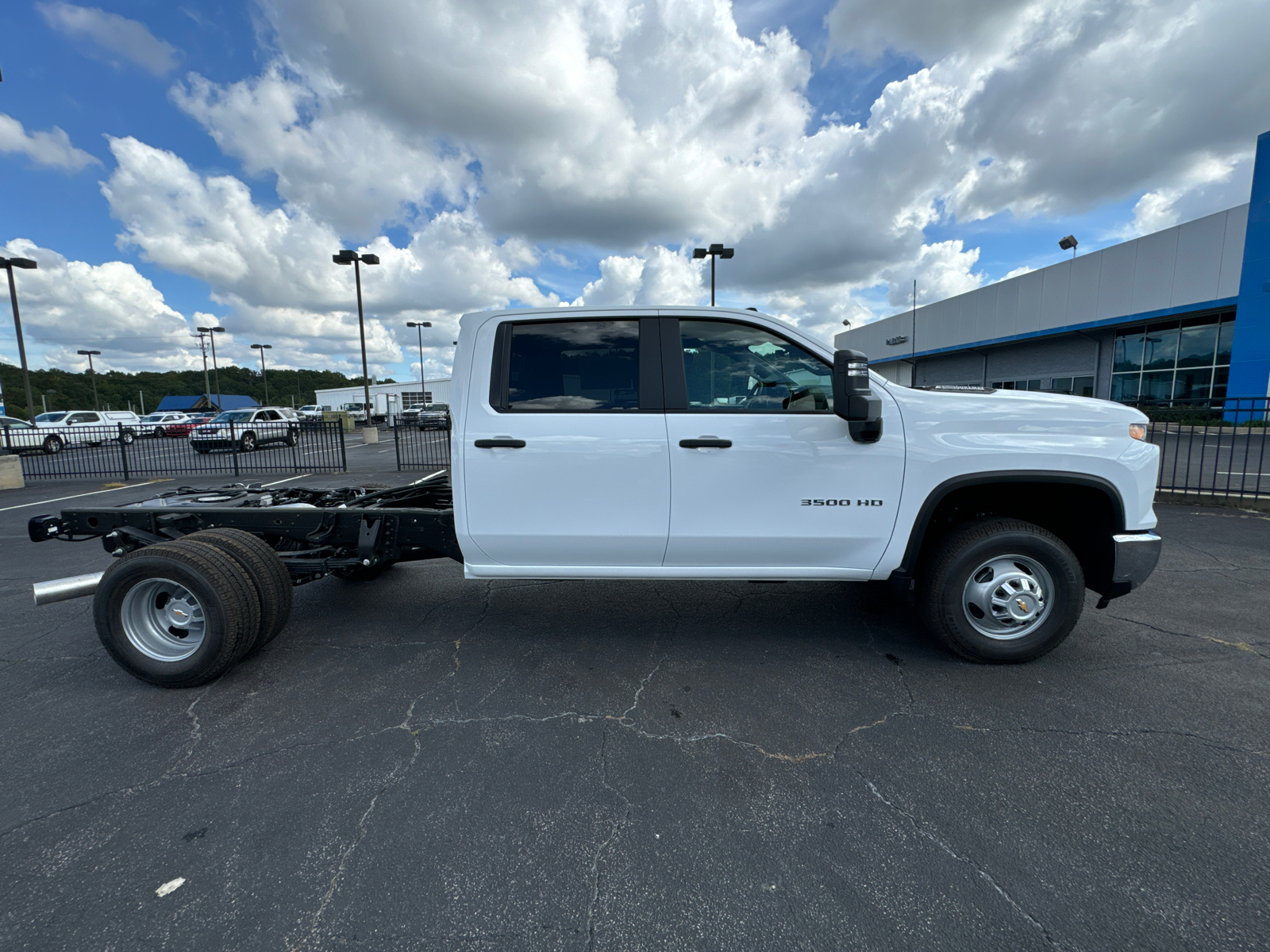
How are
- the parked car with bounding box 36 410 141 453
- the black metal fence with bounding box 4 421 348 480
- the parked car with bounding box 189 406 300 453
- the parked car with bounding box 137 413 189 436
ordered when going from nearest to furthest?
the black metal fence with bounding box 4 421 348 480, the parked car with bounding box 189 406 300 453, the parked car with bounding box 36 410 141 453, the parked car with bounding box 137 413 189 436

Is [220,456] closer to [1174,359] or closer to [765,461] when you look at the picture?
[765,461]

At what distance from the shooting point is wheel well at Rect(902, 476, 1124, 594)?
316cm

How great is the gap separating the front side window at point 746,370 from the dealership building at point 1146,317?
1869 centimetres

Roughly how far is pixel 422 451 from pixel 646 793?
46.8 feet

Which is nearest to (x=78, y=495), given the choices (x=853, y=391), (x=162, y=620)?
(x=162, y=620)

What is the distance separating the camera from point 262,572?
3.29m

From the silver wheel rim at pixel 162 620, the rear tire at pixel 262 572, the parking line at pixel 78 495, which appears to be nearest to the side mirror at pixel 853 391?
the rear tire at pixel 262 572

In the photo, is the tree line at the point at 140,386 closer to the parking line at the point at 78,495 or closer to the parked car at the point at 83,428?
the parked car at the point at 83,428

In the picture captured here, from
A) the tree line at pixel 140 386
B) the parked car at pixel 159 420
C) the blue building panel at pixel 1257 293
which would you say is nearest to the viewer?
the blue building panel at pixel 1257 293

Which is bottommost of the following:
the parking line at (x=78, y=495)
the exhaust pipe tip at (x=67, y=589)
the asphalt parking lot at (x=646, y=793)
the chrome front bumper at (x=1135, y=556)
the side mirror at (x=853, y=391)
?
the asphalt parking lot at (x=646, y=793)

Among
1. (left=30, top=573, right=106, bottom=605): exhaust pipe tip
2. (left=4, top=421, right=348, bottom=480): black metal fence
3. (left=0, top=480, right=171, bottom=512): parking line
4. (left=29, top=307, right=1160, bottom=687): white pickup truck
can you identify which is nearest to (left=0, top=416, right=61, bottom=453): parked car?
(left=4, top=421, right=348, bottom=480): black metal fence

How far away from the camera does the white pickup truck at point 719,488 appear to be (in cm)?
309

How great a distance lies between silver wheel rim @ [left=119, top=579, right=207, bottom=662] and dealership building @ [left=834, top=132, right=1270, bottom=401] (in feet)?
67.7

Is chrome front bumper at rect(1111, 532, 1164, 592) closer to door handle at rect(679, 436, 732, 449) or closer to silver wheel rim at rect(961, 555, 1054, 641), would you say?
silver wheel rim at rect(961, 555, 1054, 641)
